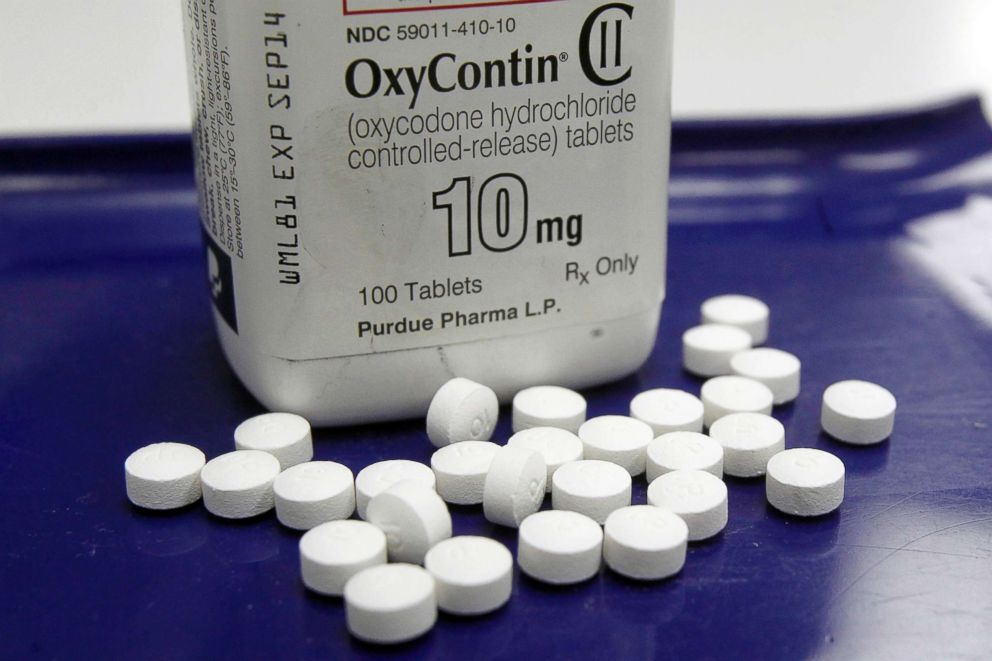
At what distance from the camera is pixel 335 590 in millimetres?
601

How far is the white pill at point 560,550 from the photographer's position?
60 centimetres

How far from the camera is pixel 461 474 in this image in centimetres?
67

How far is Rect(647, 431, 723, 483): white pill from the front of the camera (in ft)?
2.24

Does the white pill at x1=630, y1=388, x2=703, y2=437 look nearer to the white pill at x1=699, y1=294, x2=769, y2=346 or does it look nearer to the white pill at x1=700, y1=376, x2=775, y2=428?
the white pill at x1=700, y1=376, x2=775, y2=428

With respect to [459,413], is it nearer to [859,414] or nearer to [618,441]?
[618,441]

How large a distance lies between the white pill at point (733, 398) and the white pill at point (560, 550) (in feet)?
0.52

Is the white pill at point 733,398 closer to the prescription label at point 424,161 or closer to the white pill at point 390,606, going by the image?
the prescription label at point 424,161

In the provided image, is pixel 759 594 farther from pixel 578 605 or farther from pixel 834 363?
pixel 834 363

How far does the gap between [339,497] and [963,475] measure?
1.06 ft

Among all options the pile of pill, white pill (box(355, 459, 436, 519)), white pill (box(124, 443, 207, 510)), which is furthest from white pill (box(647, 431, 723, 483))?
white pill (box(124, 443, 207, 510))

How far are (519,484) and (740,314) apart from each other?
283 mm

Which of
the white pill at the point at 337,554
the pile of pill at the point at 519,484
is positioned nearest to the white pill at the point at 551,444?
the pile of pill at the point at 519,484

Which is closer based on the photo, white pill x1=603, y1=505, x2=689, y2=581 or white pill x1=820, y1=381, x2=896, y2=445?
white pill x1=603, y1=505, x2=689, y2=581

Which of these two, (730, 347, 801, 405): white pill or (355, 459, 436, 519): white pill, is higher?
(355, 459, 436, 519): white pill
